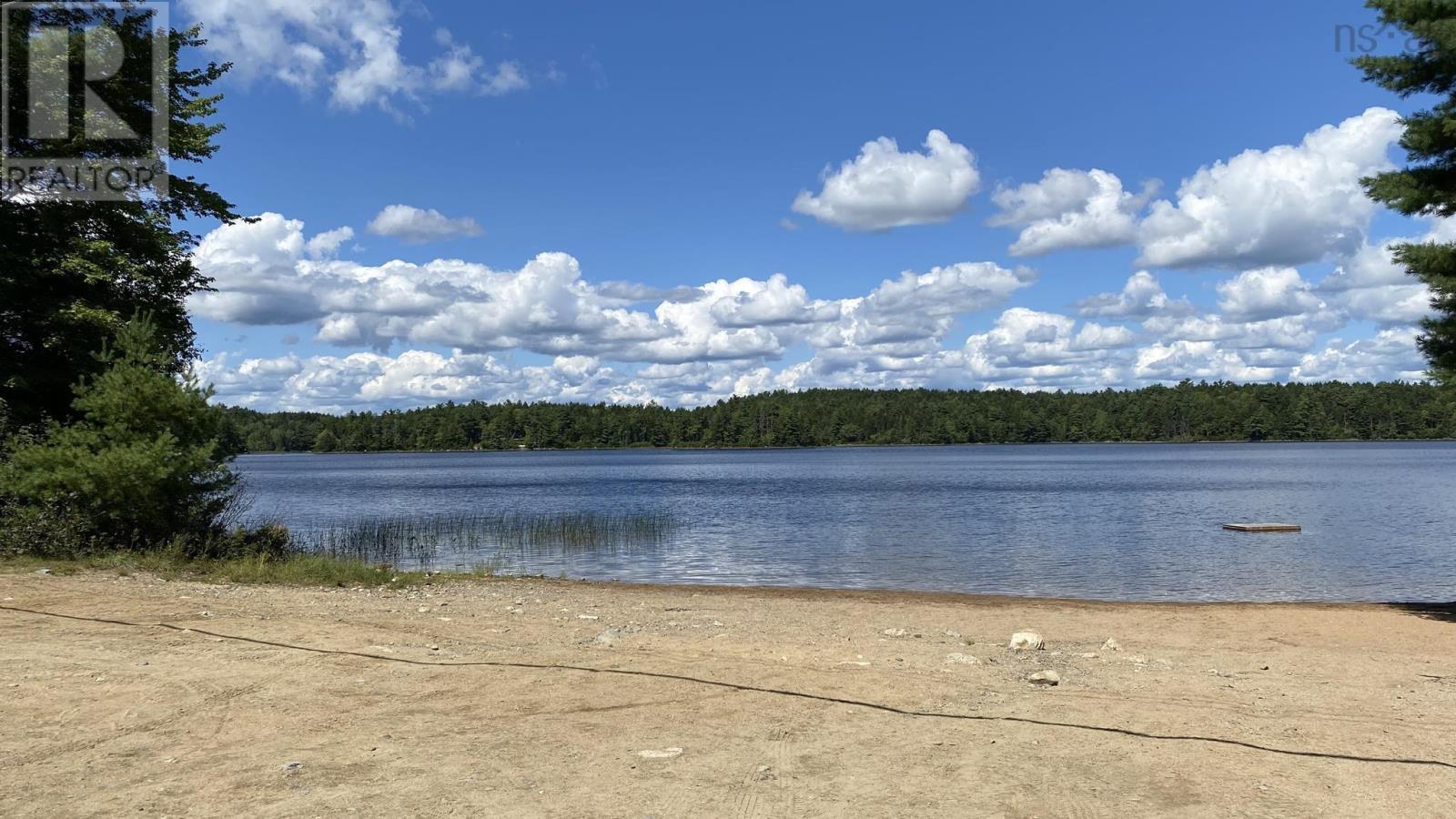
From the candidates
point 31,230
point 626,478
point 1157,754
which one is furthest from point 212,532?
point 626,478

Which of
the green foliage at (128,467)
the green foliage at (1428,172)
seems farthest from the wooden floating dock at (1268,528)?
the green foliage at (128,467)

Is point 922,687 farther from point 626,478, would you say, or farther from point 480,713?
point 626,478

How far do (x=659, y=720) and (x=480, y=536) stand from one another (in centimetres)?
2867

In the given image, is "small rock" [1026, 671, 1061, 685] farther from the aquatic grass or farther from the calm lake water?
the aquatic grass

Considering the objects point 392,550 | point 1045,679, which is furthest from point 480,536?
point 1045,679

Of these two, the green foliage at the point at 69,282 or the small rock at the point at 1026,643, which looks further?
the green foliage at the point at 69,282

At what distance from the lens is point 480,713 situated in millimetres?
8320

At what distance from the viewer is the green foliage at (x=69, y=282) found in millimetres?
19234

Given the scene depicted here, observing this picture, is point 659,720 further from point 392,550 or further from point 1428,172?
→ point 392,550

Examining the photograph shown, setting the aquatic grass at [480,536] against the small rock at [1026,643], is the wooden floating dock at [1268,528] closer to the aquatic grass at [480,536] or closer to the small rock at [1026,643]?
the aquatic grass at [480,536]

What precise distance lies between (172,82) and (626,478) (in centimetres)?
6585

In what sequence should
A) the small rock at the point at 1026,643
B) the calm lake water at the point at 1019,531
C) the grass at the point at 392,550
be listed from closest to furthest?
the small rock at the point at 1026,643
the grass at the point at 392,550
the calm lake water at the point at 1019,531

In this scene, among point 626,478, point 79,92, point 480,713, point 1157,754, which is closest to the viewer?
point 1157,754

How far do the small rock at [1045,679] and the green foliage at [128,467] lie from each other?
15.2 metres
